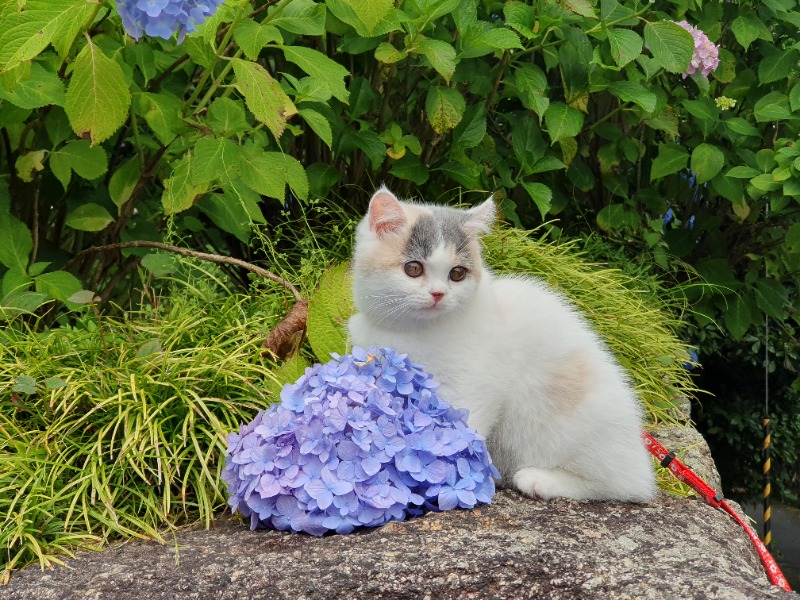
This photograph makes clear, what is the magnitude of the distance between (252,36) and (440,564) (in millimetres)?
1388

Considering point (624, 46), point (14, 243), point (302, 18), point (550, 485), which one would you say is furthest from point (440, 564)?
point (624, 46)

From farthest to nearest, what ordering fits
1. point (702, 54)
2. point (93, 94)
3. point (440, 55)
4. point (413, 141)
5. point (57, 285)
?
1. point (702, 54)
2. point (413, 141)
3. point (440, 55)
4. point (57, 285)
5. point (93, 94)

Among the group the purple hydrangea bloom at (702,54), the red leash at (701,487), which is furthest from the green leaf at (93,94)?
the purple hydrangea bloom at (702,54)

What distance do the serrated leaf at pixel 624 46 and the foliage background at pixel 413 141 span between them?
1 centimetres

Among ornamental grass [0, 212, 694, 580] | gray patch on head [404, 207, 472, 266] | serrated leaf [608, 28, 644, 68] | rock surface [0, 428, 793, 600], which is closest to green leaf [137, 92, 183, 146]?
ornamental grass [0, 212, 694, 580]

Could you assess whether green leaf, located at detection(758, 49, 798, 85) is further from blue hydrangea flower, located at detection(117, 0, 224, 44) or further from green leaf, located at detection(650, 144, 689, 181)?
blue hydrangea flower, located at detection(117, 0, 224, 44)

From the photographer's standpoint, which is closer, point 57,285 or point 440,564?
point 440,564

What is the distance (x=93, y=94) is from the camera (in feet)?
6.89

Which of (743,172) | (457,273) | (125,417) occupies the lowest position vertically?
(125,417)

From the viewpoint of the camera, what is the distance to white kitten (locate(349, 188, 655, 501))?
2.15m

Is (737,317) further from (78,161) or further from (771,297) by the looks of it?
(78,161)

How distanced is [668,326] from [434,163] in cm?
140

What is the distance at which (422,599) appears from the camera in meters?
1.78

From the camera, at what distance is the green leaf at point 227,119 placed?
8.59ft
